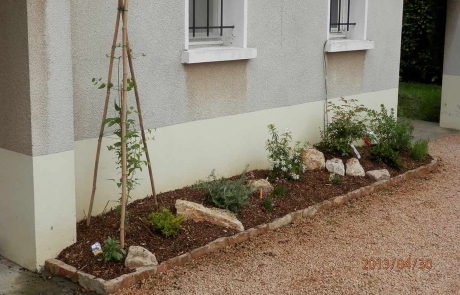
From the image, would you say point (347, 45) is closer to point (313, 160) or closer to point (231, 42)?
point (313, 160)

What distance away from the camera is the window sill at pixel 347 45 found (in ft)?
29.7

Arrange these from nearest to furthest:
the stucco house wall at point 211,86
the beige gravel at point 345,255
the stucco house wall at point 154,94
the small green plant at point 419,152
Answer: the stucco house wall at point 154,94, the beige gravel at point 345,255, the stucco house wall at point 211,86, the small green plant at point 419,152

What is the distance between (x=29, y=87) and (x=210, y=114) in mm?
2646

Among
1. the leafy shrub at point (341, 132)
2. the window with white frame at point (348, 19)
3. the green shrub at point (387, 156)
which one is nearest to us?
the leafy shrub at point (341, 132)

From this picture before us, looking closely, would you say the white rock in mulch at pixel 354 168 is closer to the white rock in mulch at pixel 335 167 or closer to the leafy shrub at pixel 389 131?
the white rock in mulch at pixel 335 167

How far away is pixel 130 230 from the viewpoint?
5.94 meters

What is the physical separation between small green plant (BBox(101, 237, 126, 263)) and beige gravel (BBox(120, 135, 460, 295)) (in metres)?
0.33

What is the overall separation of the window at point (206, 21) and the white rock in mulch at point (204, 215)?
208cm

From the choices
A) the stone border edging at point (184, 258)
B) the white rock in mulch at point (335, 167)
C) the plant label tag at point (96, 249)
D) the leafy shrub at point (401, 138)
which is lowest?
the stone border edging at point (184, 258)

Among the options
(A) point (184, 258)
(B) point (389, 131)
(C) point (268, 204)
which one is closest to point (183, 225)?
(A) point (184, 258)

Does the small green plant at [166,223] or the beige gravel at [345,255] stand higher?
the small green plant at [166,223]

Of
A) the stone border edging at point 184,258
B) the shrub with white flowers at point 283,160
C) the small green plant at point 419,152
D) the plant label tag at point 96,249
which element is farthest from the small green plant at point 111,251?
the small green plant at point 419,152

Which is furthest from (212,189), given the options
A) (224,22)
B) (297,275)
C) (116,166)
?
(224,22)

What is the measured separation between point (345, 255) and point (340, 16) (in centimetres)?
478
